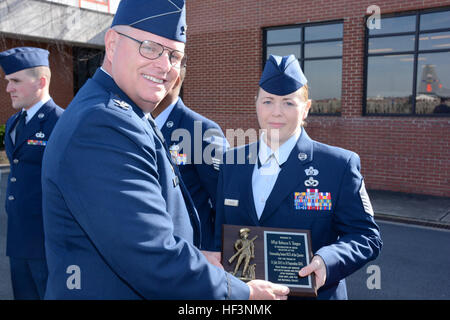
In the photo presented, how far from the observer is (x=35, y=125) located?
4.12 meters

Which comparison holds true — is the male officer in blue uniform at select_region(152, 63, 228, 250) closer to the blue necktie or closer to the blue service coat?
the blue service coat

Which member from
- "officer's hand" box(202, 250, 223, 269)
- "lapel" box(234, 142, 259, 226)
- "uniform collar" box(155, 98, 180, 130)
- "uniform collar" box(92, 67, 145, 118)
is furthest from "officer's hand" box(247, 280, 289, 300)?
"uniform collar" box(155, 98, 180, 130)

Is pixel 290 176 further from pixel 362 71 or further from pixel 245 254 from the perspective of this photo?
pixel 362 71

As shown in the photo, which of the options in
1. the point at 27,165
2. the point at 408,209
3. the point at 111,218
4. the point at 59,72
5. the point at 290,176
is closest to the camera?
the point at 111,218

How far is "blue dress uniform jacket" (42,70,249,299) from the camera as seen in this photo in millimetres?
1446

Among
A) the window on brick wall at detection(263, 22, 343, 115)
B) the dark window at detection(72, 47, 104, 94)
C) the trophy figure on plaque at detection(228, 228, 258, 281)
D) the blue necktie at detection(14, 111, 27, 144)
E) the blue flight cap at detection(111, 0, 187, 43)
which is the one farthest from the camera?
the dark window at detection(72, 47, 104, 94)

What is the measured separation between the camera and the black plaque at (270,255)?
2.07 meters

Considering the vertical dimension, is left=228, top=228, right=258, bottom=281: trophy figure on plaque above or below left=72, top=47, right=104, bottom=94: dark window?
below

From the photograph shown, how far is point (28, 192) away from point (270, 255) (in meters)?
2.76

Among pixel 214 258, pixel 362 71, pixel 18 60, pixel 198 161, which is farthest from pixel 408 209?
pixel 18 60

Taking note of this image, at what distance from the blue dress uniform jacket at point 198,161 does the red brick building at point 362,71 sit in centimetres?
831

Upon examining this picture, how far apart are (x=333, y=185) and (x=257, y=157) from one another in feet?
1.84

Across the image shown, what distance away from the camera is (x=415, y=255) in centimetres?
661

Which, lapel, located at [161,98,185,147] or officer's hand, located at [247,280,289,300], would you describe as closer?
officer's hand, located at [247,280,289,300]
